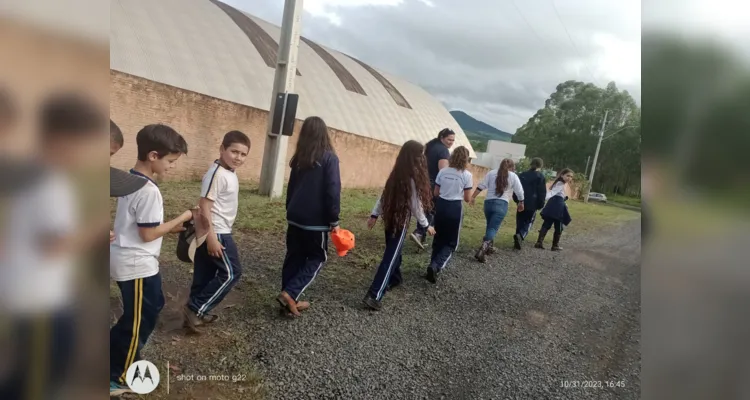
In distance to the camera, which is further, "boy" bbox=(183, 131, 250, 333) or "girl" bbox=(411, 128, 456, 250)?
"girl" bbox=(411, 128, 456, 250)

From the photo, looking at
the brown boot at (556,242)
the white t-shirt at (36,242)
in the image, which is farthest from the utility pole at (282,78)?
the brown boot at (556,242)

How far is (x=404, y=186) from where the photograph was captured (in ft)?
8.72

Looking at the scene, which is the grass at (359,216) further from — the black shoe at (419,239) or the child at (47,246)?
the child at (47,246)

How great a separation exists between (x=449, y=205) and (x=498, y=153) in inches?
24.4

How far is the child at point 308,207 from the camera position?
2.29 meters

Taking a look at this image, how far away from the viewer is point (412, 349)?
2.22m

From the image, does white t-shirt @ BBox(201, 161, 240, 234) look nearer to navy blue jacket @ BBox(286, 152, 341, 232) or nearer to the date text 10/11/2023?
navy blue jacket @ BBox(286, 152, 341, 232)

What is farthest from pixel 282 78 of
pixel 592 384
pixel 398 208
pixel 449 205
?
pixel 592 384

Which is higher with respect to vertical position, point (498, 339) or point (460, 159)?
point (460, 159)

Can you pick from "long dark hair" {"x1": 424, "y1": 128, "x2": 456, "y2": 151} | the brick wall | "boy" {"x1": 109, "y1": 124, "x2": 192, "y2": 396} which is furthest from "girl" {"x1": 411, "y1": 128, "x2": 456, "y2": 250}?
"boy" {"x1": 109, "y1": 124, "x2": 192, "y2": 396}

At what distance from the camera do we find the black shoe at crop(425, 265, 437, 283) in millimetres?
2576

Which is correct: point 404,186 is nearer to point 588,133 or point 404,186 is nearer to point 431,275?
point 431,275

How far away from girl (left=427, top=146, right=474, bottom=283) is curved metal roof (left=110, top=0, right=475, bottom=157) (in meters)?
0.25

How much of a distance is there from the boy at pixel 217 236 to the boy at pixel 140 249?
19 centimetres
